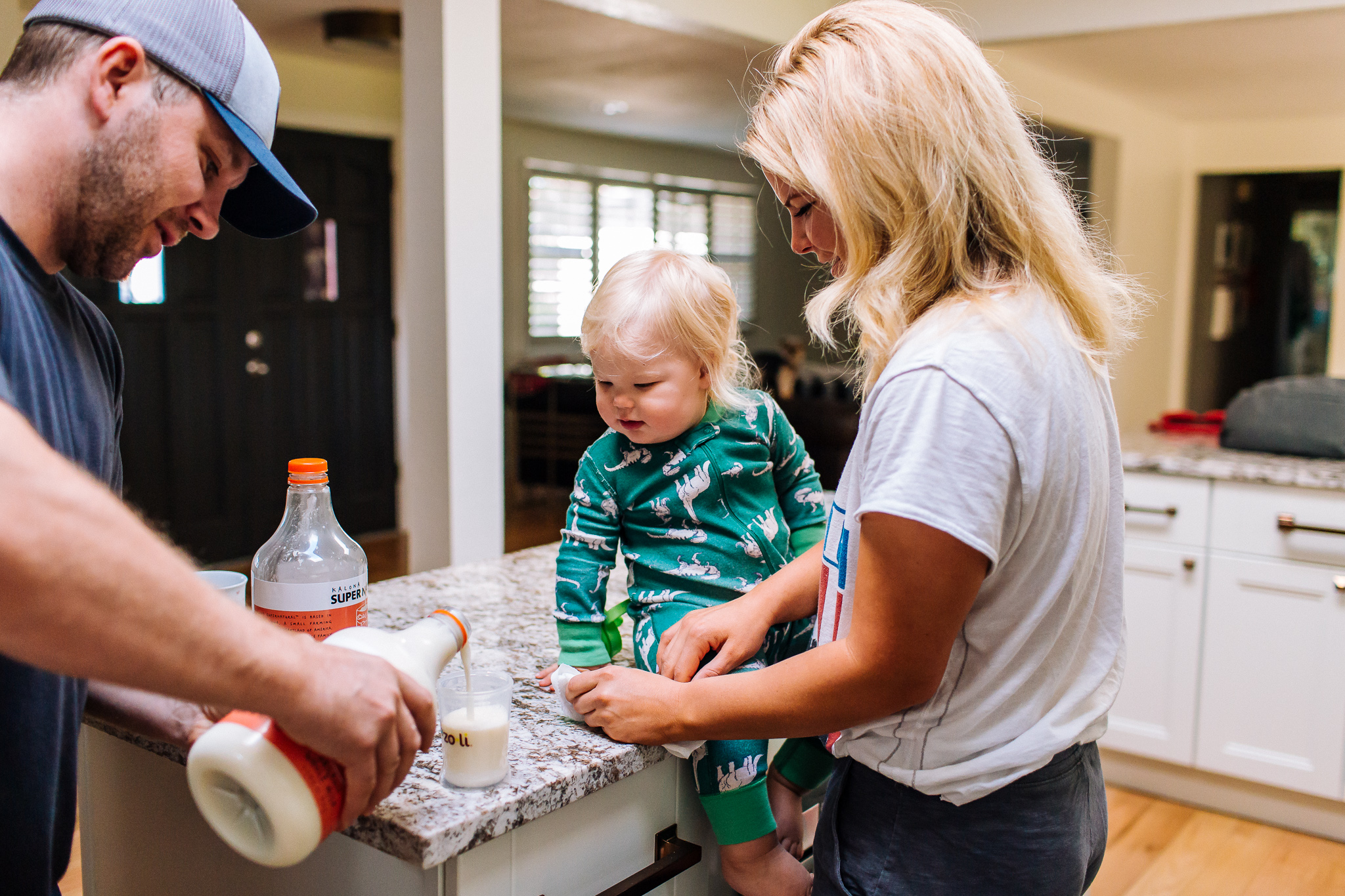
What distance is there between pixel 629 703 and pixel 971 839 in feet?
1.05

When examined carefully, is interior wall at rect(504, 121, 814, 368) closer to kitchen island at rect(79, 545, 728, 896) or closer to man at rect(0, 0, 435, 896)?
kitchen island at rect(79, 545, 728, 896)

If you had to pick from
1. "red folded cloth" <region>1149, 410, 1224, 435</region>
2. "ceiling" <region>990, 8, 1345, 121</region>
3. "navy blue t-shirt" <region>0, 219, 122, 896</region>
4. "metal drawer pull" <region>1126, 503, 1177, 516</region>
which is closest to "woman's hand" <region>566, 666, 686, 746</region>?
"navy blue t-shirt" <region>0, 219, 122, 896</region>

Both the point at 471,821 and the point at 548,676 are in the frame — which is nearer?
the point at 471,821

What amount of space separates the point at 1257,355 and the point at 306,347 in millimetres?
5951

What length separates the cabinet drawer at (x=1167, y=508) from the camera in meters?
2.60

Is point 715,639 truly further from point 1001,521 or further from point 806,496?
point 1001,521

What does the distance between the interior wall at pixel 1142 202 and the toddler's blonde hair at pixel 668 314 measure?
393 centimetres

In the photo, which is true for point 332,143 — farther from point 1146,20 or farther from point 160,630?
point 160,630

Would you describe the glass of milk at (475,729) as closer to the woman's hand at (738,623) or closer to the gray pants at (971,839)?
the woman's hand at (738,623)

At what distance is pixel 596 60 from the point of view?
5.45 m

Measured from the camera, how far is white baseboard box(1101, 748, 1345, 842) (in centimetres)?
254

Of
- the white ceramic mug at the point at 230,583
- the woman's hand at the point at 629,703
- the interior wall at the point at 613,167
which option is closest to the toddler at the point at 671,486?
the woman's hand at the point at 629,703

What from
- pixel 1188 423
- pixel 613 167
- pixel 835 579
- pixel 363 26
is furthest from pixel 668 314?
pixel 613 167

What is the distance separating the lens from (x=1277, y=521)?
247 cm
